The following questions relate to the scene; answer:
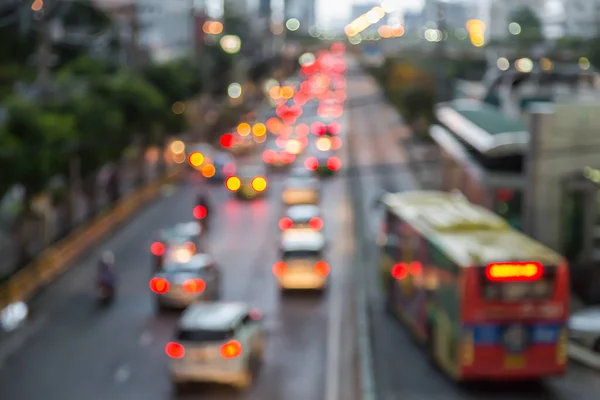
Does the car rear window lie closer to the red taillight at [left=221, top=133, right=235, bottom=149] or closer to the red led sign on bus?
the red led sign on bus

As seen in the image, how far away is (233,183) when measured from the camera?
52.9 m

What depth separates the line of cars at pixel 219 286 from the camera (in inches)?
750

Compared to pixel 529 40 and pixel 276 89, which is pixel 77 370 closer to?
pixel 529 40

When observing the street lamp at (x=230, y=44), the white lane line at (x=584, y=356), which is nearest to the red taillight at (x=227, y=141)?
the street lamp at (x=230, y=44)

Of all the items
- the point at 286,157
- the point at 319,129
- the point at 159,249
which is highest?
the point at 159,249

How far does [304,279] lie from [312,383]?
864cm

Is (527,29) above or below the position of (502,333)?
above

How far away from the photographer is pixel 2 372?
21.9 m

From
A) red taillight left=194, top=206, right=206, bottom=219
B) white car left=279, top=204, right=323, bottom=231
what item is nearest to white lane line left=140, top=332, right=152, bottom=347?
white car left=279, top=204, right=323, bottom=231

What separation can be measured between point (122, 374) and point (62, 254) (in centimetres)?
1403

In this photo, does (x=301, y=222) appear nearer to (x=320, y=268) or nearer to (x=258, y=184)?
(x=320, y=268)

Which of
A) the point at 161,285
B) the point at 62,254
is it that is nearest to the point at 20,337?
the point at 161,285

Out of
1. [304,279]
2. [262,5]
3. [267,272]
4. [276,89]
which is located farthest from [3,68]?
[262,5]

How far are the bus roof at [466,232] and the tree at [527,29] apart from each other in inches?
1630
